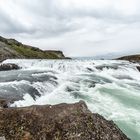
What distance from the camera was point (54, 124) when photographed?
8.97 m

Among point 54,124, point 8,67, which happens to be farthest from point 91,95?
point 8,67

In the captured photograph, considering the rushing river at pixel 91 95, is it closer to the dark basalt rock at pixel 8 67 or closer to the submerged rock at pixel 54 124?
the submerged rock at pixel 54 124

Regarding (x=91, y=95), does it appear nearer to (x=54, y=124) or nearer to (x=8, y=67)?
(x=54, y=124)

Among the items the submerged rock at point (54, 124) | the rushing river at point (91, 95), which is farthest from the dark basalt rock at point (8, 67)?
the submerged rock at point (54, 124)

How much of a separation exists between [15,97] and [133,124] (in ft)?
28.1

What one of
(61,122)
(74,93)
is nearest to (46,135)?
(61,122)

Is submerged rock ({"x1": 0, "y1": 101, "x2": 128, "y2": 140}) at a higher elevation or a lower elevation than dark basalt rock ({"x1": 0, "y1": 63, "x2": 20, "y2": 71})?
higher

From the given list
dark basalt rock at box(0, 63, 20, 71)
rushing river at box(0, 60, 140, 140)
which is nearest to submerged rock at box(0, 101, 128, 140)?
rushing river at box(0, 60, 140, 140)

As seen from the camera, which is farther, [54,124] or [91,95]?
[91,95]

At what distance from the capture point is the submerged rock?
28.5 feet

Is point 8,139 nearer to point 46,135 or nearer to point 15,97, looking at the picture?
point 46,135

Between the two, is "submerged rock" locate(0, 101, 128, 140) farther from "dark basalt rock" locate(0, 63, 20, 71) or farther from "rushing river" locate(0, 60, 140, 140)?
"dark basalt rock" locate(0, 63, 20, 71)

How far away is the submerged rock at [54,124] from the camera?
28.5ft

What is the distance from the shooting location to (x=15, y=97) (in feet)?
71.1
